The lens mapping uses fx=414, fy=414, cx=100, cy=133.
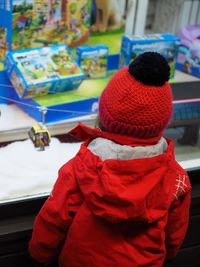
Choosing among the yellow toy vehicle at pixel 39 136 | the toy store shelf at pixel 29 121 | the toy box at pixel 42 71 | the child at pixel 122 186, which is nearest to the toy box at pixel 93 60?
the toy box at pixel 42 71

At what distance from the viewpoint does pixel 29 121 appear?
1.38 meters

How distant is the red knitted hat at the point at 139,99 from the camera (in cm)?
86

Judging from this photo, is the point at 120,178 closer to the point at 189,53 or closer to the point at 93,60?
the point at 93,60

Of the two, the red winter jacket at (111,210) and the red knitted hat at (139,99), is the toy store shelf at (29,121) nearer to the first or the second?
the red winter jacket at (111,210)

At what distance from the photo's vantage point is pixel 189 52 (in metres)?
1.92

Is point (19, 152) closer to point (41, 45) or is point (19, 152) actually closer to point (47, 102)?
Result: point (47, 102)

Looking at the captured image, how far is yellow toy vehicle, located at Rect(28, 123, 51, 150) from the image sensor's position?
4.17ft

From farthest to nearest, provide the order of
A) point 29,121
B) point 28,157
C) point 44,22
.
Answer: point 44,22 < point 29,121 < point 28,157

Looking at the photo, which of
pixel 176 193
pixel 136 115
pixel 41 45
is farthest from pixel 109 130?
pixel 41 45

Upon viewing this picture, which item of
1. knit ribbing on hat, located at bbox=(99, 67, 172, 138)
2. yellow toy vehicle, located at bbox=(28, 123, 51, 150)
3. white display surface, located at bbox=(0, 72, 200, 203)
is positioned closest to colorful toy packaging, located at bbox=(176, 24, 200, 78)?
white display surface, located at bbox=(0, 72, 200, 203)

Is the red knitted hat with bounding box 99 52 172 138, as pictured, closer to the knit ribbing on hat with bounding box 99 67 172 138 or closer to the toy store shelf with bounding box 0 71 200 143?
the knit ribbing on hat with bounding box 99 67 172 138

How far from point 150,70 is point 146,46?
83cm

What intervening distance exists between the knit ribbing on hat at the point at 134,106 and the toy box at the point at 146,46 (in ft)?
2.52

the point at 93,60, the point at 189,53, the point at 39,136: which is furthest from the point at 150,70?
the point at 189,53
